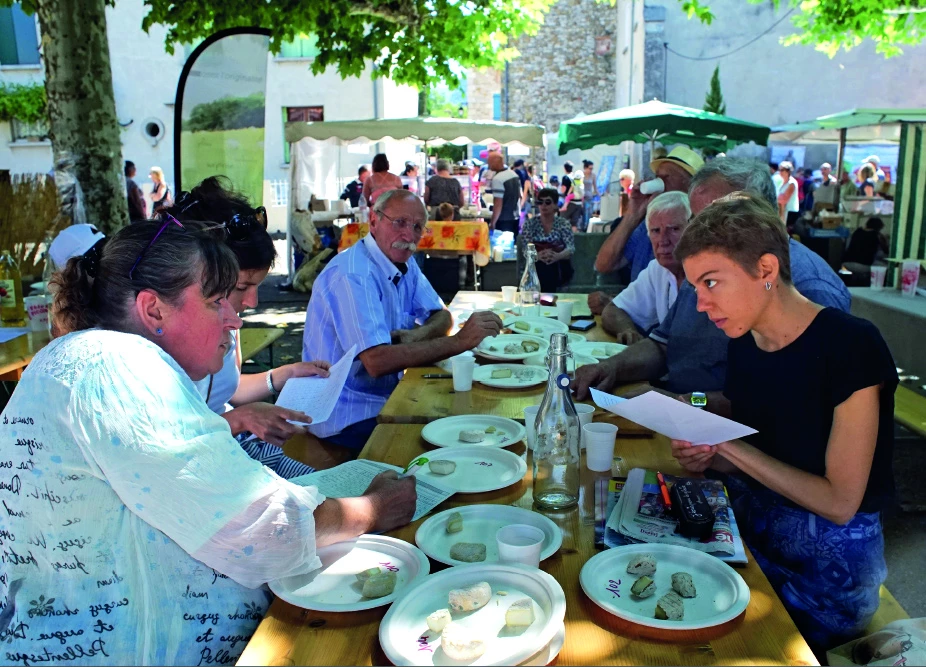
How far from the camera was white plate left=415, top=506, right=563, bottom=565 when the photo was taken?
65.4 inches

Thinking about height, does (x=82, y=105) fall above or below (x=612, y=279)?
above

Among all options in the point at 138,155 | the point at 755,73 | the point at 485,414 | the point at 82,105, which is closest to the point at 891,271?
the point at 485,414

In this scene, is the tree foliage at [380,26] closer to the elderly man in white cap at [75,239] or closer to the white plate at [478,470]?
the elderly man in white cap at [75,239]

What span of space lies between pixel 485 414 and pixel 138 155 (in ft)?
62.7

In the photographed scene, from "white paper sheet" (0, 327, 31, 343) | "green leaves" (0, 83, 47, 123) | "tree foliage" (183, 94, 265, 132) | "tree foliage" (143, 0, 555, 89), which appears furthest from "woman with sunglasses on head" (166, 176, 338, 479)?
"green leaves" (0, 83, 47, 123)

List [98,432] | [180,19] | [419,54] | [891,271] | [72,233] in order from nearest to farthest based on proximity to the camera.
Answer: [98,432], [72,233], [891,271], [180,19], [419,54]

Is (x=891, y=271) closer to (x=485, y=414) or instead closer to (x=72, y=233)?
(x=485, y=414)

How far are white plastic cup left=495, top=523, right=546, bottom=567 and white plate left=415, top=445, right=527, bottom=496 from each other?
14.6 inches

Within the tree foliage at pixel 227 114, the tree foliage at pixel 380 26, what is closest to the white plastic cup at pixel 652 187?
the tree foliage at pixel 227 114

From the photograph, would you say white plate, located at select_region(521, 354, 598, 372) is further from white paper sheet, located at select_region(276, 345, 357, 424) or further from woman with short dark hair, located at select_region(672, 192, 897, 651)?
woman with short dark hair, located at select_region(672, 192, 897, 651)

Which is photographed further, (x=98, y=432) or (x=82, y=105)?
(x=82, y=105)

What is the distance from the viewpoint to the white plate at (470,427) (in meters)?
2.39

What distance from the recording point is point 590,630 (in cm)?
140

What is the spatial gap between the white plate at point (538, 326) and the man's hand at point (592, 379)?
916mm
